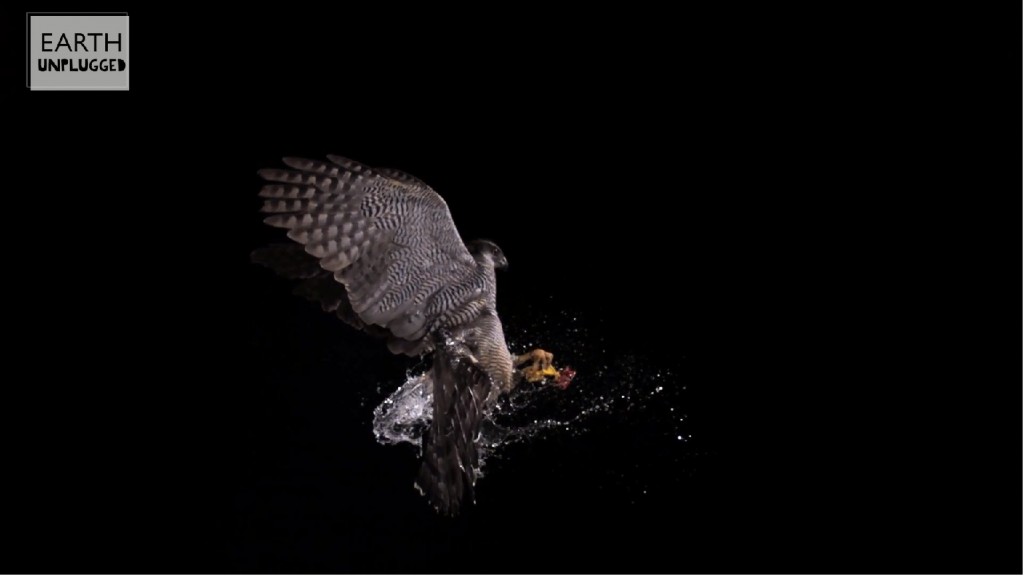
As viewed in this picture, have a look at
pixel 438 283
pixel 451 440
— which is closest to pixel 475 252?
pixel 438 283

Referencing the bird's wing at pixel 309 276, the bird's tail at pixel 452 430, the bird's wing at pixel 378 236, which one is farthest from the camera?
the bird's wing at pixel 309 276

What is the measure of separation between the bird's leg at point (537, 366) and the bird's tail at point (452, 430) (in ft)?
0.66

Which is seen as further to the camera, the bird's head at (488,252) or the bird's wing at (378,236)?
the bird's head at (488,252)

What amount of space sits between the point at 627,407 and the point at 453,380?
703 millimetres

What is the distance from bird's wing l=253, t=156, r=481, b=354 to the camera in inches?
132

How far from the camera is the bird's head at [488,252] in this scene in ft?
12.0

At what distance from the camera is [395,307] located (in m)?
3.53

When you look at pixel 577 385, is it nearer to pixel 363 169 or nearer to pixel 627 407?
pixel 627 407

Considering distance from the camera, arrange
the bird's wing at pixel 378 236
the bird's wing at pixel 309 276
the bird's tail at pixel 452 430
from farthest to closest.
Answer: the bird's wing at pixel 309 276
the bird's wing at pixel 378 236
the bird's tail at pixel 452 430

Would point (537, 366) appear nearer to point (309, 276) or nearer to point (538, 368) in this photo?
point (538, 368)

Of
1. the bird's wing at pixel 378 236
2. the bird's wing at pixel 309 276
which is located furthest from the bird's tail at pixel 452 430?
the bird's wing at pixel 309 276

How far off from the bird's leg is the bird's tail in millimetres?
200

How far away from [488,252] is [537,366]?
37 cm

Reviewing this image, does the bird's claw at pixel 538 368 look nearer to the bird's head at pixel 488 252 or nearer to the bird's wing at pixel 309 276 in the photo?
the bird's head at pixel 488 252
